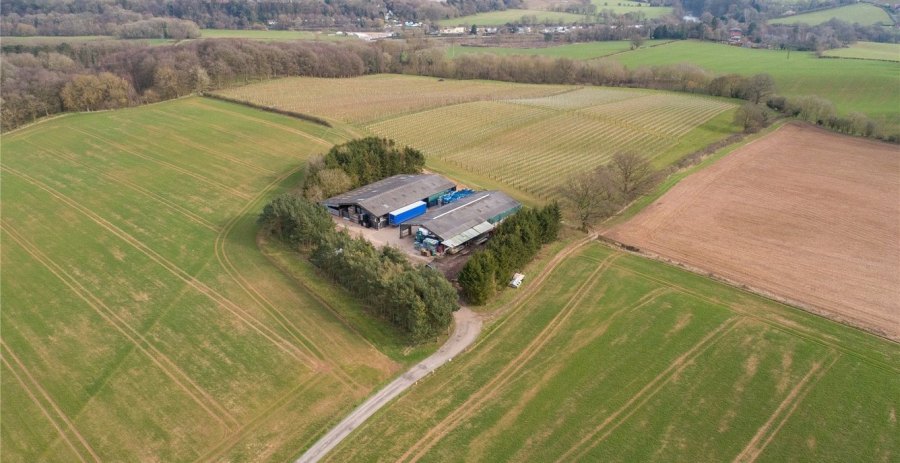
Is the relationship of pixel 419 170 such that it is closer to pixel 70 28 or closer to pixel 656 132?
pixel 656 132

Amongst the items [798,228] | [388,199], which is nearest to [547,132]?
[388,199]

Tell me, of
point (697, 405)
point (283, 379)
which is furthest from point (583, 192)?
point (283, 379)

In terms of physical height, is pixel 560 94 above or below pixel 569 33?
below

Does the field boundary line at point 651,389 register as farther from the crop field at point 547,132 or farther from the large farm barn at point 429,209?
the crop field at point 547,132

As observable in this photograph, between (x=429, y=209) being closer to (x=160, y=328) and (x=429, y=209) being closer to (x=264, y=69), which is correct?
(x=160, y=328)

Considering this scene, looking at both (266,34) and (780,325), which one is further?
(266,34)

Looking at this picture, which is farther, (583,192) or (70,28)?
(70,28)

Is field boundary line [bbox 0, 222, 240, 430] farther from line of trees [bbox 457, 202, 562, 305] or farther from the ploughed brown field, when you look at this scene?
the ploughed brown field

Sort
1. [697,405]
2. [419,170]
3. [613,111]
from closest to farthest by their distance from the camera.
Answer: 1. [697,405]
2. [419,170]
3. [613,111]
